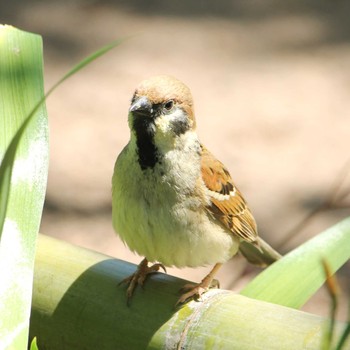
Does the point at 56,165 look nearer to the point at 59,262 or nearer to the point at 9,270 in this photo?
the point at 59,262

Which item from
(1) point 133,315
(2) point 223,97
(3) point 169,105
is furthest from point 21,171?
(2) point 223,97

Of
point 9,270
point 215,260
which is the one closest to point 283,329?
point 9,270

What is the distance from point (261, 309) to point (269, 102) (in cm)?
288

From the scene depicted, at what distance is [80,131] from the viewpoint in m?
4.25

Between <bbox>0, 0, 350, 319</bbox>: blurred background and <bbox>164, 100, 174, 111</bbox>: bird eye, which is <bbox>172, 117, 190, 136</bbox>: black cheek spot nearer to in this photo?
<bbox>164, 100, 174, 111</bbox>: bird eye

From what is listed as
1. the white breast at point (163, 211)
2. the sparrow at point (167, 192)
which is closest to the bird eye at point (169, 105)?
the sparrow at point (167, 192)

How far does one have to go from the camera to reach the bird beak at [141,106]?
1.85m

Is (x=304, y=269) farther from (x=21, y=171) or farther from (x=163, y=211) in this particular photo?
(x=21, y=171)

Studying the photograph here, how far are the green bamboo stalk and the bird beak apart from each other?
1.02 ft

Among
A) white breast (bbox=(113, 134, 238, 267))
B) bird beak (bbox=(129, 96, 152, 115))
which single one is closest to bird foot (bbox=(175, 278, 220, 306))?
white breast (bbox=(113, 134, 238, 267))

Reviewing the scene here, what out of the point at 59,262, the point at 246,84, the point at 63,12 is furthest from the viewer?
the point at 63,12

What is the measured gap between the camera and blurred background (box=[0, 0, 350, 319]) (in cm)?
377

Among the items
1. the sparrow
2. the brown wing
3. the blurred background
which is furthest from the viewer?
the blurred background

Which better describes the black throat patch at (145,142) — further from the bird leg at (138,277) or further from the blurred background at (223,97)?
the blurred background at (223,97)
